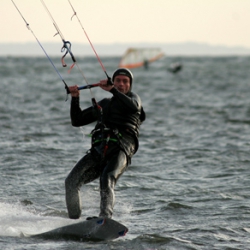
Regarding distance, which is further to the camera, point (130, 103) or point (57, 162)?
point (57, 162)

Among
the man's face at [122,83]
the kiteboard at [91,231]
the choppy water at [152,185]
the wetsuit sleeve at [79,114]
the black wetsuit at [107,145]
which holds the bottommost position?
the choppy water at [152,185]

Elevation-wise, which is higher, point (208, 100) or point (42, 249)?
point (42, 249)

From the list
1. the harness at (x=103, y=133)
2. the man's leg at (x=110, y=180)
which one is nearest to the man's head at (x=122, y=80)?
the harness at (x=103, y=133)

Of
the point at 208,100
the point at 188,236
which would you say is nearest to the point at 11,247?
the point at 188,236

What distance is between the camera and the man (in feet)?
29.0

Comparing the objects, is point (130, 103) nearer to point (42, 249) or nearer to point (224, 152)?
point (42, 249)

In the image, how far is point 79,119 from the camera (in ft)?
30.9

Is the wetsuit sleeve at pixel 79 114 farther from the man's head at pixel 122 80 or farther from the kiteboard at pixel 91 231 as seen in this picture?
the kiteboard at pixel 91 231

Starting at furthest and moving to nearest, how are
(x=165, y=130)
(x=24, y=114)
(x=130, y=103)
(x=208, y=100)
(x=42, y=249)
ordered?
(x=208, y=100)
(x=24, y=114)
(x=165, y=130)
(x=130, y=103)
(x=42, y=249)

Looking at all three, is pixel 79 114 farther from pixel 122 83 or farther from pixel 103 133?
pixel 122 83

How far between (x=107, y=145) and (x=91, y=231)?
1.42 m

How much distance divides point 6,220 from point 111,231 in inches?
70.3

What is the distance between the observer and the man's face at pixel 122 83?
9.34 metres

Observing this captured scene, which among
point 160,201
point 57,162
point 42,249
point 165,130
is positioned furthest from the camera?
point 165,130
